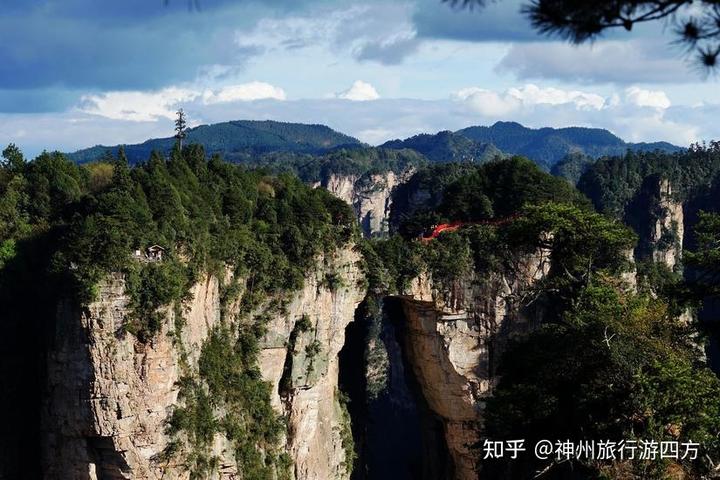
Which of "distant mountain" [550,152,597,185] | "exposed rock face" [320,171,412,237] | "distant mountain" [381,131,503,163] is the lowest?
"exposed rock face" [320,171,412,237]

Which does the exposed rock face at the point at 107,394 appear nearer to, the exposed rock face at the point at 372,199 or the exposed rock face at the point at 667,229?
the exposed rock face at the point at 667,229

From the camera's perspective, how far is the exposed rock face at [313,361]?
28.1 meters

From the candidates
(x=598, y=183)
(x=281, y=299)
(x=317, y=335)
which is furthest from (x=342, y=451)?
(x=598, y=183)

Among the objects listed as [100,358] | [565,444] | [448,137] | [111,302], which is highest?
[448,137]

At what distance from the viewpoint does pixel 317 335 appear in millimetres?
29422

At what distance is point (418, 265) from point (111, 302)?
42.3ft

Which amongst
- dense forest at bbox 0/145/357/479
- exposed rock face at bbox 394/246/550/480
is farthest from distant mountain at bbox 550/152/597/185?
dense forest at bbox 0/145/357/479

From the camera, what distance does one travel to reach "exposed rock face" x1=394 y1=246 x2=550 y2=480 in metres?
31.0

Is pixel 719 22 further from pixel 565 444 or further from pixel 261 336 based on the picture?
pixel 261 336

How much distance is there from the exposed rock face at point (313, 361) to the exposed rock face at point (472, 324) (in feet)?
10.1

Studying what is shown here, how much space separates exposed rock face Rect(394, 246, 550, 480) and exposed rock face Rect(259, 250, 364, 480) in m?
3.07

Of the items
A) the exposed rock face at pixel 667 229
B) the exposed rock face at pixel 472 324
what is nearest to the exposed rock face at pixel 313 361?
the exposed rock face at pixel 472 324

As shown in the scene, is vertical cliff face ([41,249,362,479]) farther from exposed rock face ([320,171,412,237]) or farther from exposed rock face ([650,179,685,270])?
exposed rock face ([320,171,412,237])

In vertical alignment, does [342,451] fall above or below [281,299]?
below
